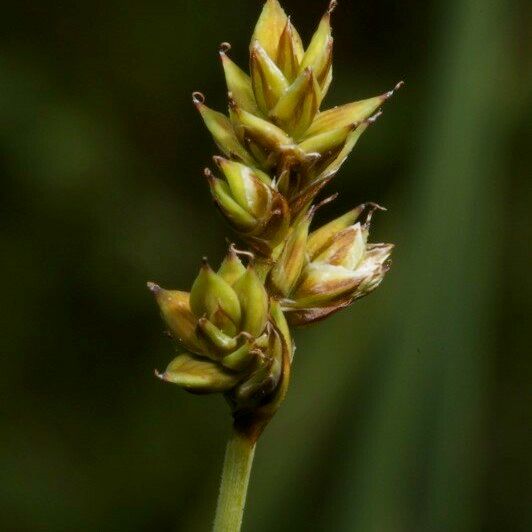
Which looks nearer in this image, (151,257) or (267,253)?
(267,253)

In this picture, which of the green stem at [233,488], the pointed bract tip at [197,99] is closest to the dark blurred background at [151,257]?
the pointed bract tip at [197,99]

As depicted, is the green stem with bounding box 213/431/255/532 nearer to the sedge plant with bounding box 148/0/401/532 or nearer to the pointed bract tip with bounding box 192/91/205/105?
the sedge plant with bounding box 148/0/401/532

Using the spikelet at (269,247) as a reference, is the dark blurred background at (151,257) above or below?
below

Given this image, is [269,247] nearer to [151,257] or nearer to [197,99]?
[197,99]

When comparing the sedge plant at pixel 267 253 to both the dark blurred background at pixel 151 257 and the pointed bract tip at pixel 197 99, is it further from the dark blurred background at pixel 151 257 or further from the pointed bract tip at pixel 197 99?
the dark blurred background at pixel 151 257

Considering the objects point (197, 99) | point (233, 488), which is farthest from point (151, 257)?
point (233, 488)

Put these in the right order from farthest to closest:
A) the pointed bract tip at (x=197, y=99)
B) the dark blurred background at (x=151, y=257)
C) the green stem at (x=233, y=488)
Answer: the dark blurred background at (x=151, y=257), the pointed bract tip at (x=197, y=99), the green stem at (x=233, y=488)

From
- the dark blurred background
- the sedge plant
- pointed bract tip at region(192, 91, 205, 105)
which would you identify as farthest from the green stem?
the dark blurred background
